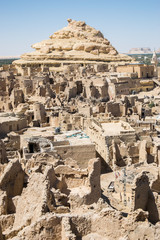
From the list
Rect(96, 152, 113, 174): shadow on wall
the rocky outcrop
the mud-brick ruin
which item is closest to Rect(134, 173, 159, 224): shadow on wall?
the mud-brick ruin

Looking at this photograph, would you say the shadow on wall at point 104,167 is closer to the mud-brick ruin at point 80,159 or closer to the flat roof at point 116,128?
the mud-brick ruin at point 80,159

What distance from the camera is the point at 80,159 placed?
19.8m

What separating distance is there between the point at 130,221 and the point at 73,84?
3417 centimetres

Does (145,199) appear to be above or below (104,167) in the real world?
above

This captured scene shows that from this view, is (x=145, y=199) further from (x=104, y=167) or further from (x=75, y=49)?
(x=75, y=49)

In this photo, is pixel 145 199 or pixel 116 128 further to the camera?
pixel 116 128

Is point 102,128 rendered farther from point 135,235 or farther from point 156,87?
point 156,87

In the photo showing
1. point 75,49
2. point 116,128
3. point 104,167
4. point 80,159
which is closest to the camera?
point 80,159

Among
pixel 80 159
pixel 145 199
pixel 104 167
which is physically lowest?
pixel 104 167

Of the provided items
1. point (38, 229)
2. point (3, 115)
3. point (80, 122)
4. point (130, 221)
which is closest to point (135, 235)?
point (130, 221)

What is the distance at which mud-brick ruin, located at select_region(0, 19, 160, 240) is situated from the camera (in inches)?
320

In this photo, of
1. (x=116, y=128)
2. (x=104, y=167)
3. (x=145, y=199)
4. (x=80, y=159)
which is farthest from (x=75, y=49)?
(x=145, y=199)

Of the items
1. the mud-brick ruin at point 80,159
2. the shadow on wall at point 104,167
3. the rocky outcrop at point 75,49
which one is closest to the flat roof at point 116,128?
the mud-brick ruin at point 80,159

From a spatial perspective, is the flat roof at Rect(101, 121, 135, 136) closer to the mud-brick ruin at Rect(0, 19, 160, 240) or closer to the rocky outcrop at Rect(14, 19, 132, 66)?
the mud-brick ruin at Rect(0, 19, 160, 240)
